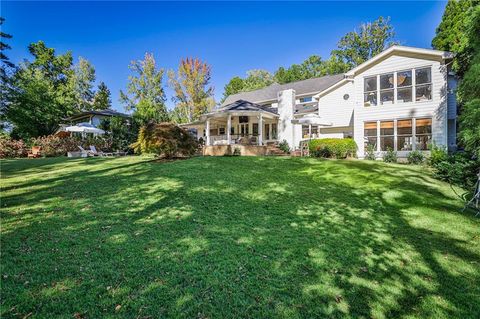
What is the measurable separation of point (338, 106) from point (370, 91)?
288cm

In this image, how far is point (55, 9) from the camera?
12.5 meters

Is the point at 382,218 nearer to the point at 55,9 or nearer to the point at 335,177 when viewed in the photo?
the point at 335,177

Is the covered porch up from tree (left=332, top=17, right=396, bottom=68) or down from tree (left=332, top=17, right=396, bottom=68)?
down

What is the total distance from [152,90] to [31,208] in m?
39.2

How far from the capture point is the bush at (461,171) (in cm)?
719

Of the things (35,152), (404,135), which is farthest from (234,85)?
(404,135)

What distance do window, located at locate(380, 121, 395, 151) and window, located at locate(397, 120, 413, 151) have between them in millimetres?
354

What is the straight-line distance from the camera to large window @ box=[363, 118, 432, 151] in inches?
552

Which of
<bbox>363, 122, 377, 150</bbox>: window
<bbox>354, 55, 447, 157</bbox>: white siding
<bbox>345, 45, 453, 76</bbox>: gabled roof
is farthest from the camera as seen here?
<bbox>363, 122, 377, 150</bbox>: window

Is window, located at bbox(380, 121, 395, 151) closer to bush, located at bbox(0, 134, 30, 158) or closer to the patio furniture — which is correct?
the patio furniture

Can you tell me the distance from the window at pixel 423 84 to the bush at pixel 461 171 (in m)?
7.22

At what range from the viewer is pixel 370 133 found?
15.7 metres

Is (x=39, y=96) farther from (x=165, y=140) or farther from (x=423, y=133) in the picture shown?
(x=423, y=133)

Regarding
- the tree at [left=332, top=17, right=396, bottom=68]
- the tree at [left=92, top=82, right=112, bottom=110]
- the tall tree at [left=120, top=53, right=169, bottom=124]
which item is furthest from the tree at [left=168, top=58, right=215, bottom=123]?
the tree at [left=332, top=17, right=396, bottom=68]
